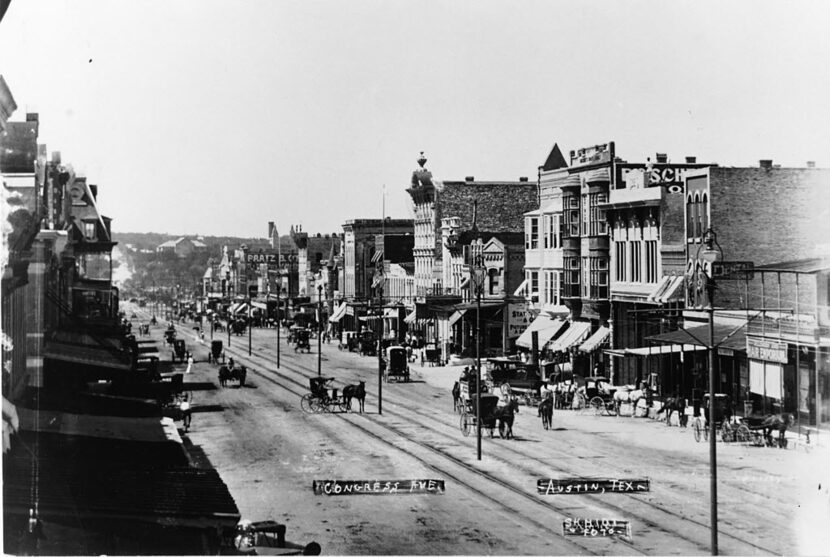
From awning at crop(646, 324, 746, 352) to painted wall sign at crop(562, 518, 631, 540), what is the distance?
1743 cm

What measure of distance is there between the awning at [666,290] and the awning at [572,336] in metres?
7.80

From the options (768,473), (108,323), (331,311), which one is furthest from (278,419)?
(331,311)

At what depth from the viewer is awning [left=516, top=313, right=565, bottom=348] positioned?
2493 inches

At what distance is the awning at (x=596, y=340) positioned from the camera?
186 ft

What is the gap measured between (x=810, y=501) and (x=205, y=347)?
75969mm

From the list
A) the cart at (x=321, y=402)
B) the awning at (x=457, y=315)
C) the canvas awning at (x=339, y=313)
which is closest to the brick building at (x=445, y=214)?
the awning at (x=457, y=315)

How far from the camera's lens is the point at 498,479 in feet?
98.5

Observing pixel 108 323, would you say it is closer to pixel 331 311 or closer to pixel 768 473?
pixel 768 473

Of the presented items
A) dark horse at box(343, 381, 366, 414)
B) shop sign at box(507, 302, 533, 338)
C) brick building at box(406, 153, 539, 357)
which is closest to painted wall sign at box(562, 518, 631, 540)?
dark horse at box(343, 381, 366, 414)

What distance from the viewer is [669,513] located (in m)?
25.7

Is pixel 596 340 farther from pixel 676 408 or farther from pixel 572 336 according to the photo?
pixel 676 408

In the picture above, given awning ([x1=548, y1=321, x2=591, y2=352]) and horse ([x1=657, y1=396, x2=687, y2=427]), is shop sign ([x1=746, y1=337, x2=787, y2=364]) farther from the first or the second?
awning ([x1=548, y1=321, x2=591, y2=352])

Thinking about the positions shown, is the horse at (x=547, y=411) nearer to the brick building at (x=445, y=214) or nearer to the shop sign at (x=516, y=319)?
the shop sign at (x=516, y=319)

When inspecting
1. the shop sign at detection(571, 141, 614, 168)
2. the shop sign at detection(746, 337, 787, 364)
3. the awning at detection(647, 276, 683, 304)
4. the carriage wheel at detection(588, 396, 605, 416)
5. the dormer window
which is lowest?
the carriage wheel at detection(588, 396, 605, 416)
